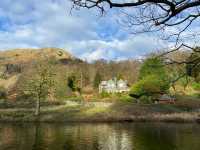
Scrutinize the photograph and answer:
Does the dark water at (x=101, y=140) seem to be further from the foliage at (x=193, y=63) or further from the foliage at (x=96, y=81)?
the foliage at (x=96, y=81)

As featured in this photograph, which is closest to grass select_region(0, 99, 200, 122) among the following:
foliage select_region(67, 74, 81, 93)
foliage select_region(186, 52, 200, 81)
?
foliage select_region(67, 74, 81, 93)

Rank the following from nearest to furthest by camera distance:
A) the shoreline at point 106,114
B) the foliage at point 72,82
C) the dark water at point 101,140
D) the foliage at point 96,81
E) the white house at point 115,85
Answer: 1. the dark water at point 101,140
2. the shoreline at point 106,114
3. the foliage at point 72,82
4. the white house at point 115,85
5. the foliage at point 96,81

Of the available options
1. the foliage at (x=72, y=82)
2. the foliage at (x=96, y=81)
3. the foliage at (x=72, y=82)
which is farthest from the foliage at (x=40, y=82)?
the foliage at (x=96, y=81)

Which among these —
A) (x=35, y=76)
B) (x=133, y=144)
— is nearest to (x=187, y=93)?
(x=35, y=76)

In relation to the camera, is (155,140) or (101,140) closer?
(101,140)

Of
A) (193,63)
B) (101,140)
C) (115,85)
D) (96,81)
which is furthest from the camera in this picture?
(115,85)

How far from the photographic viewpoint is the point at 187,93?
7844cm

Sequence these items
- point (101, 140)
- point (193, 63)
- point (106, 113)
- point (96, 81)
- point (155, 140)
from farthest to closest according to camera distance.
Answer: point (96, 81) < point (106, 113) < point (155, 140) < point (101, 140) < point (193, 63)

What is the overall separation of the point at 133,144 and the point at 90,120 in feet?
80.3

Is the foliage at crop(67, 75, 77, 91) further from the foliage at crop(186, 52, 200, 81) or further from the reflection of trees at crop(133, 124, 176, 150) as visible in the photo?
the foliage at crop(186, 52, 200, 81)

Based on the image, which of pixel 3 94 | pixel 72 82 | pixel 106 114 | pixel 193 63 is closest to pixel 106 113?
pixel 106 114

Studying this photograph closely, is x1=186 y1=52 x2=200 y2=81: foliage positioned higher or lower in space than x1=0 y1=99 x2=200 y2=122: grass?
higher

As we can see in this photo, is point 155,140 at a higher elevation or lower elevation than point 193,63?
lower

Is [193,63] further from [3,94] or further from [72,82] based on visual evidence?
[72,82]
